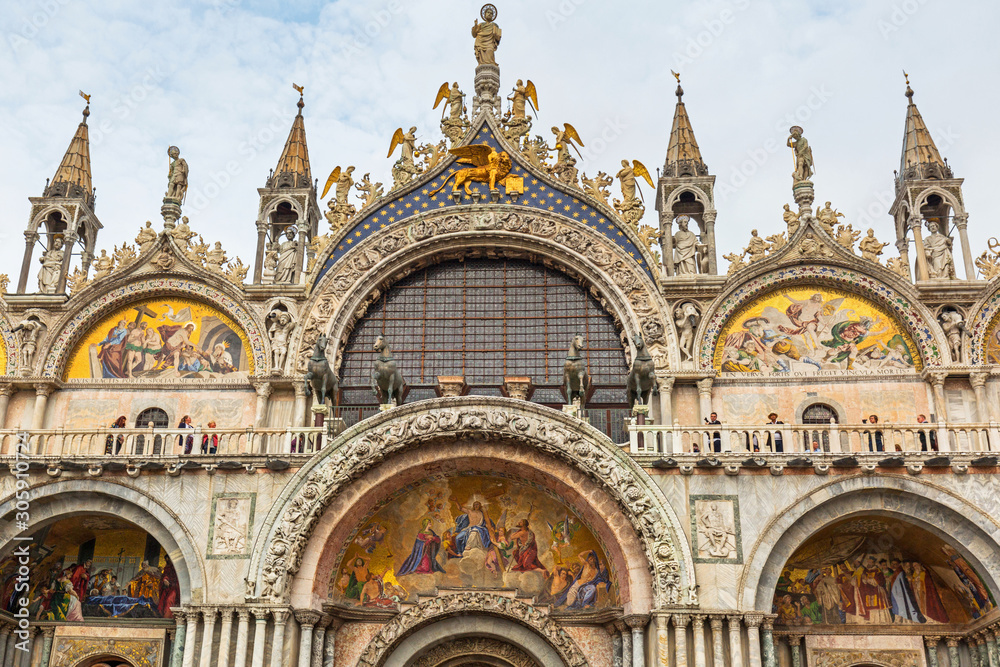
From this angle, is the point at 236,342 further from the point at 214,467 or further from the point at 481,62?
the point at 481,62

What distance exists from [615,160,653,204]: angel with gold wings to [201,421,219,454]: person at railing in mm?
10926

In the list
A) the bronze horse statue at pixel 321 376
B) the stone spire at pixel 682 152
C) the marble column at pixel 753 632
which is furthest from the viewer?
the stone spire at pixel 682 152

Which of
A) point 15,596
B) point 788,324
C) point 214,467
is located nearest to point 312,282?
point 214,467

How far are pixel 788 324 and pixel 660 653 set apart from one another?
27.9ft

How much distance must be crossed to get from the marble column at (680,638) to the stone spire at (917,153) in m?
12.5

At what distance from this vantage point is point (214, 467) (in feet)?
62.6

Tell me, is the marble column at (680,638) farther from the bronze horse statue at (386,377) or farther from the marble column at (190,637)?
the marble column at (190,637)

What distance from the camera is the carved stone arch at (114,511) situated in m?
18.7

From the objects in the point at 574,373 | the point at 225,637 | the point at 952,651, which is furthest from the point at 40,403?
the point at 952,651

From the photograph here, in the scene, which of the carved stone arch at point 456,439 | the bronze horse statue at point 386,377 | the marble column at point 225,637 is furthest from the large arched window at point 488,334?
the marble column at point 225,637

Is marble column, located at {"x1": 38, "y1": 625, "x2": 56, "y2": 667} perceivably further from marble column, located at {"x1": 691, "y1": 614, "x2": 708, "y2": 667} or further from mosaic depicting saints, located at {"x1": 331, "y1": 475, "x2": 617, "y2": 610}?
marble column, located at {"x1": 691, "y1": 614, "x2": 708, "y2": 667}

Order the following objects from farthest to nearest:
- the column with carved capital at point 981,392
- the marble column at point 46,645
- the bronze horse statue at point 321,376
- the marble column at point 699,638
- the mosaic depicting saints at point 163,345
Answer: the mosaic depicting saints at point 163,345 < the column with carved capital at point 981,392 < the bronze horse statue at point 321,376 < the marble column at point 46,645 < the marble column at point 699,638

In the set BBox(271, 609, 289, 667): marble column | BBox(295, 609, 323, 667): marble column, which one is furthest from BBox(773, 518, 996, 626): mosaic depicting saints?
BBox(271, 609, 289, 667): marble column

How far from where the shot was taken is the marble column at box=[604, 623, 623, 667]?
19.0m
